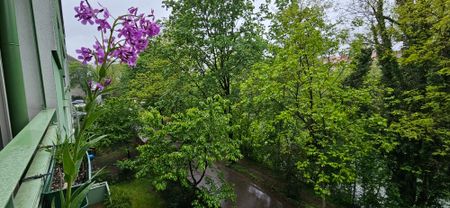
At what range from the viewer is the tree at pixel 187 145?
651cm

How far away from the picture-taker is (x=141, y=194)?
30.7ft

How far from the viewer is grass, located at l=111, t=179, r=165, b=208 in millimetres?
8812

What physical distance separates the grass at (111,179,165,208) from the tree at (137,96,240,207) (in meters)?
2.22

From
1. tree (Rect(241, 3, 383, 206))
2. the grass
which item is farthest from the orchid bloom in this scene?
the grass

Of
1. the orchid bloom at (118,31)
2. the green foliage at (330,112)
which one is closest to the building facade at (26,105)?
the orchid bloom at (118,31)

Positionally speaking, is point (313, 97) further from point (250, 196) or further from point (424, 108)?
point (250, 196)

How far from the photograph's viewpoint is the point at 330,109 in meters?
6.66

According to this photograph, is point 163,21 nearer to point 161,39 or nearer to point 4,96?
point 161,39

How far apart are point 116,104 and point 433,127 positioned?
10147 mm

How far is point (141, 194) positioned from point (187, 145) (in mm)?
4215

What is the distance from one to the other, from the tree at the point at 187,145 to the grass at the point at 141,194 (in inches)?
87.6

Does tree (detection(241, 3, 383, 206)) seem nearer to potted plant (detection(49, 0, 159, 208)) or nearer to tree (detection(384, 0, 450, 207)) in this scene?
tree (detection(384, 0, 450, 207))

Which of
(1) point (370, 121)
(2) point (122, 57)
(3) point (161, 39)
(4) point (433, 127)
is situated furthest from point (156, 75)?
(2) point (122, 57)

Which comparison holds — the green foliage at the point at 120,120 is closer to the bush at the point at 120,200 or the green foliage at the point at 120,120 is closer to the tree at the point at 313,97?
the bush at the point at 120,200
